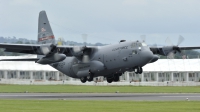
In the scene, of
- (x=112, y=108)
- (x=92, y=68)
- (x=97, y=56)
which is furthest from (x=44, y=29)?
(x=112, y=108)

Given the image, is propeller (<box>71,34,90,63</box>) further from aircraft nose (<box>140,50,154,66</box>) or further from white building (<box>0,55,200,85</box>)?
white building (<box>0,55,200,85</box>)

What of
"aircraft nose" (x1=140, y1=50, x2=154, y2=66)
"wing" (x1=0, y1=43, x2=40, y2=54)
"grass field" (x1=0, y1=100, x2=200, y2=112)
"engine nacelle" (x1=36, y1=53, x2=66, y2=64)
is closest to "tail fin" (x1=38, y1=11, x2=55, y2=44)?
"wing" (x1=0, y1=43, x2=40, y2=54)

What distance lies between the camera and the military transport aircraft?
2126 inches

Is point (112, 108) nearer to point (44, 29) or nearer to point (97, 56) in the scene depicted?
point (97, 56)

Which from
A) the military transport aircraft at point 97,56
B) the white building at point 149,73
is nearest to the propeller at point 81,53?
the military transport aircraft at point 97,56

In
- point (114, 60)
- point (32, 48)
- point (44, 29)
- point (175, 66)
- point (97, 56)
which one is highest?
point (44, 29)

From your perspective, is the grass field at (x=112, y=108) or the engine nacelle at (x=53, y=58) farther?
the engine nacelle at (x=53, y=58)

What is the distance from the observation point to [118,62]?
55.1 metres

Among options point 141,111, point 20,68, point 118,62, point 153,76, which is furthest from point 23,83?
point 141,111

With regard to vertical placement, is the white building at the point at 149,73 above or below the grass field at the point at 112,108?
above

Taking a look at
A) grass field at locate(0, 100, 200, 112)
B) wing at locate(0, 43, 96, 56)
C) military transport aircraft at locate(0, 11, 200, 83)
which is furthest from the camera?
wing at locate(0, 43, 96, 56)

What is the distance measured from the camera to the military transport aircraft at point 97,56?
5400cm

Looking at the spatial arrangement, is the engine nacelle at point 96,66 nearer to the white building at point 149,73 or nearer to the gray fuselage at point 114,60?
the gray fuselage at point 114,60

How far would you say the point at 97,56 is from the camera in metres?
57.4
